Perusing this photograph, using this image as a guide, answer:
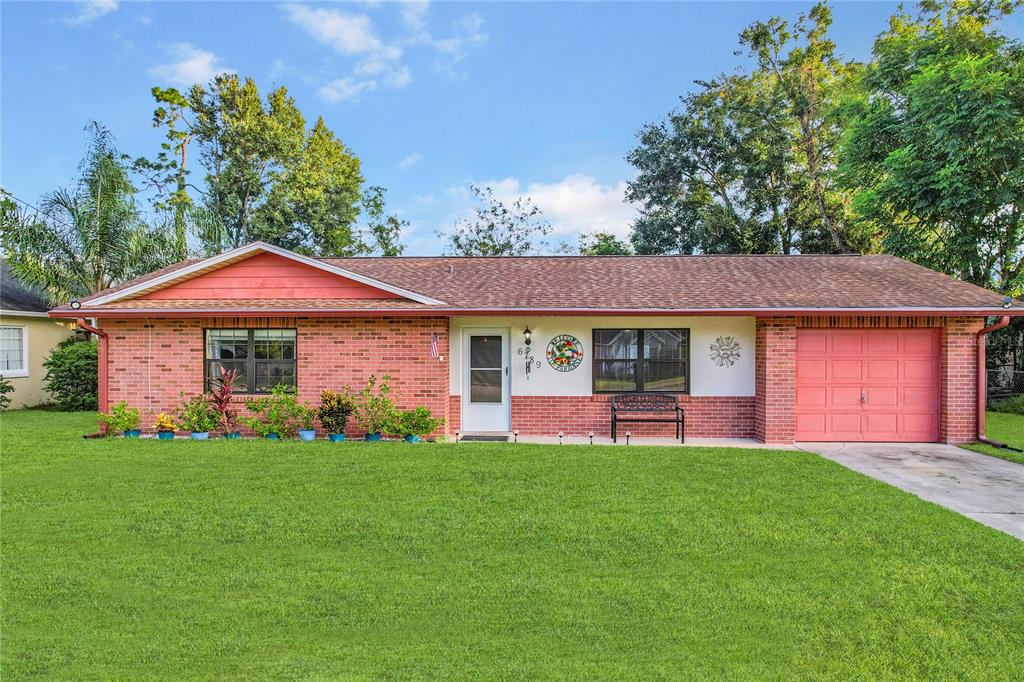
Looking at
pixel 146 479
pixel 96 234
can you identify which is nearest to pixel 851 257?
pixel 146 479

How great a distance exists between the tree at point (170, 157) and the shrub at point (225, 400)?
17.0 m

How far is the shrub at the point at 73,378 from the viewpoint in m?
14.5

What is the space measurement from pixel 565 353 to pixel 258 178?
2003 centimetres

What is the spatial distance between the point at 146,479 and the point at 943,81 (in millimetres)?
20982

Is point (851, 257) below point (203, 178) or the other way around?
below

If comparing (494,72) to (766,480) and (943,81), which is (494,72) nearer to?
(943,81)

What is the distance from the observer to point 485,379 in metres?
10.6

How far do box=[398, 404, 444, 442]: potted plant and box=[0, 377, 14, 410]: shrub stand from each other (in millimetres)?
11539

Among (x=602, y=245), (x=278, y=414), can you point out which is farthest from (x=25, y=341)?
(x=602, y=245)

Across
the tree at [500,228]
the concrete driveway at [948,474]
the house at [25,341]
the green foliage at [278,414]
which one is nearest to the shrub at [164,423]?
the green foliage at [278,414]

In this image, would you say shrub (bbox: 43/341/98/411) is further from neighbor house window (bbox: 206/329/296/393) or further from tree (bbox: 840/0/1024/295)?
tree (bbox: 840/0/1024/295)

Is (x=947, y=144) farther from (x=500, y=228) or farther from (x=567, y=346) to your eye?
(x=500, y=228)

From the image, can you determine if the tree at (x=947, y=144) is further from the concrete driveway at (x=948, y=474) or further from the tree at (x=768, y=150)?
the concrete driveway at (x=948, y=474)

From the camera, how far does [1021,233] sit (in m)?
15.3
